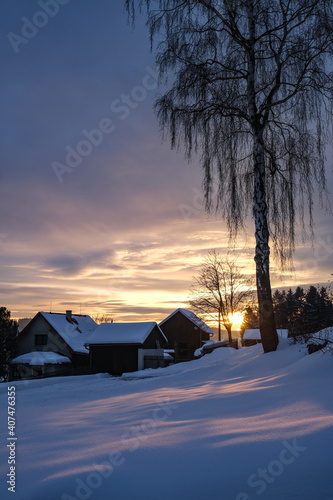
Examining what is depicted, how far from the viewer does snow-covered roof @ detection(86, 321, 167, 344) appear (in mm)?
31297

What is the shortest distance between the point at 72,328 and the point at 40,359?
19.2 ft

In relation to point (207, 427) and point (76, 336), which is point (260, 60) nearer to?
point (207, 427)

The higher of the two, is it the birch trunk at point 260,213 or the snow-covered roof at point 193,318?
the birch trunk at point 260,213

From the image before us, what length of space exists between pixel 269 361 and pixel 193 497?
596cm

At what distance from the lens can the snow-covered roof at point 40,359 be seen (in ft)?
102

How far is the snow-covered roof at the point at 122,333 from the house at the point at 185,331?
10.1 metres

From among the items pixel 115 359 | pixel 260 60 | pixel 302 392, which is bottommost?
pixel 115 359

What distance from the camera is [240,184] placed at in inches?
391

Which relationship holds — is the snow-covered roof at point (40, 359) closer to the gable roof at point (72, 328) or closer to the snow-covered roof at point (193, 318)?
the gable roof at point (72, 328)

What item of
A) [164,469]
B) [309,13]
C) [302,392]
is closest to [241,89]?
[309,13]

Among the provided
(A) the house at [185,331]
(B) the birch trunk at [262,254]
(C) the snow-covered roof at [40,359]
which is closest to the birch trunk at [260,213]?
(B) the birch trunk at [262,254]

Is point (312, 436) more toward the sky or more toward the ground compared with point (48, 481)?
more toward the sky

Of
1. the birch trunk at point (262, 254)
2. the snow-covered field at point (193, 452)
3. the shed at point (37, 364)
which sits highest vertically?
the birch trunk at point (262, 254)

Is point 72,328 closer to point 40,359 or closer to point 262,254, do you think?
point 40,359
